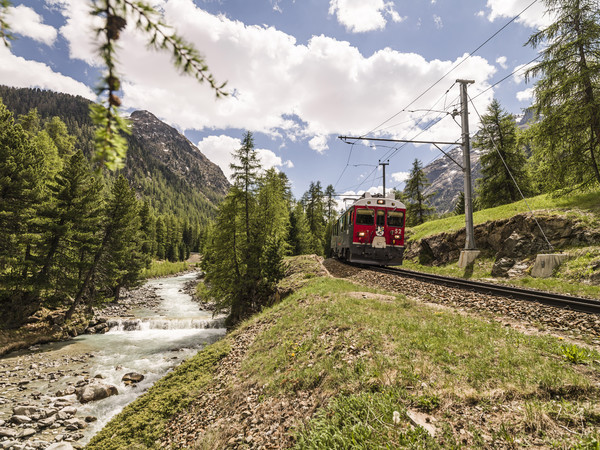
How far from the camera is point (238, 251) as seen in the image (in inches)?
1006

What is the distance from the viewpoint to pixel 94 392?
540 inches

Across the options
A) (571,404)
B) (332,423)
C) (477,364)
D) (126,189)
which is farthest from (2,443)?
(126,189)

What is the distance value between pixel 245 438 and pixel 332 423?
2.27 m

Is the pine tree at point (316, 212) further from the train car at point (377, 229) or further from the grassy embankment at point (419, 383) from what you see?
the grassy embankment at point (419, 383)

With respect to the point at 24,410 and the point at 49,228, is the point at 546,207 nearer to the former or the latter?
the point at 24,410

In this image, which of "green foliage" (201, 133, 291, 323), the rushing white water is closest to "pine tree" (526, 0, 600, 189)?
"green foliage" (201, 133, 291, 323)

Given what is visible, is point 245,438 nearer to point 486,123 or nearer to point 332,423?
point 332,423

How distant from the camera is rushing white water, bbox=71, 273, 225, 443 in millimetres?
13258

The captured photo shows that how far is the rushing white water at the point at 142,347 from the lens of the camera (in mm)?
13258

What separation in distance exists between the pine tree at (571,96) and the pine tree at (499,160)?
13361 mm

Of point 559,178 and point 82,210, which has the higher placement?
point 559,178

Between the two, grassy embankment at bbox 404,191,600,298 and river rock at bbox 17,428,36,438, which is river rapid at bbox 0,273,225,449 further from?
grassy embankment at bbox 404,191,600,298

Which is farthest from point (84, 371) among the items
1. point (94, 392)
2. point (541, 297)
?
point (541, 297)

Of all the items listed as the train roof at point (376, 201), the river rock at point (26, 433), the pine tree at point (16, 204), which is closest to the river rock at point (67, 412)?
the river rock at point (26, 433)
